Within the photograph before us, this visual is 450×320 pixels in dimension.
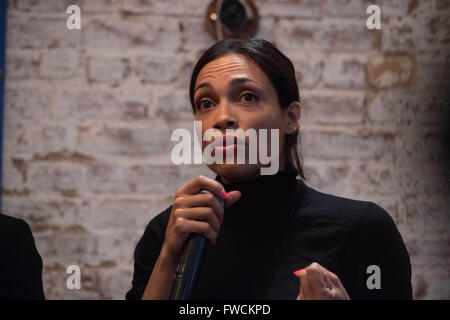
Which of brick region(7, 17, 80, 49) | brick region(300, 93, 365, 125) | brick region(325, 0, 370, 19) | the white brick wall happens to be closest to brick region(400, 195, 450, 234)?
the white brick wall

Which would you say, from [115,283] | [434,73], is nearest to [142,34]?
[115,283]

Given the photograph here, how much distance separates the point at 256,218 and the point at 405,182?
50 centimetres

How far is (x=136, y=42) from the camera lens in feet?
3.65

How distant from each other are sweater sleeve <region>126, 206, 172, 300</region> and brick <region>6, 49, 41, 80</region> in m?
0.53

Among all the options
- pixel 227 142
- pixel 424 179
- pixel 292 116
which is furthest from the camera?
pixel 424 179

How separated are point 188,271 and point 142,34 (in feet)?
2.50

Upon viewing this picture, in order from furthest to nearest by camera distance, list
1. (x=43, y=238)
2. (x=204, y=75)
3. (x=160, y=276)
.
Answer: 1. (x=43, y=238)
2. (x=204, y=75)
3. (x=160, y=276)

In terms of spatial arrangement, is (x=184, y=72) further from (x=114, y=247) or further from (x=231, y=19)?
(x=114, y=247)

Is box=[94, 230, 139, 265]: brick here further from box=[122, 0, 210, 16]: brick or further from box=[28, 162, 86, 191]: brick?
box=[122, 0, 210, 16]: brick

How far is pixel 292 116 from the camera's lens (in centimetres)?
79

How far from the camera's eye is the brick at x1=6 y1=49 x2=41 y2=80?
1.08m

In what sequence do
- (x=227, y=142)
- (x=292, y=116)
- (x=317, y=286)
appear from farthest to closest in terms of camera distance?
(x=292, y=116), (x=227, y=142), (x=317, y=286)
